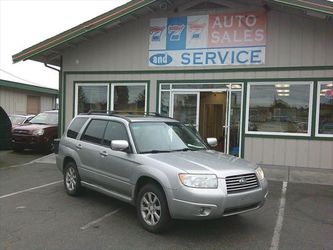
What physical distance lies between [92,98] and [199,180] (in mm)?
9170

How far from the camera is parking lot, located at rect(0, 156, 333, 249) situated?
201 inches

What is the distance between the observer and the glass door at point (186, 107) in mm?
12123

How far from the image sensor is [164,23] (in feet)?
40.4

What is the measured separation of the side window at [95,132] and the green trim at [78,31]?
5.23 metres

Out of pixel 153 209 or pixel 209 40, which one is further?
pixel 209 40

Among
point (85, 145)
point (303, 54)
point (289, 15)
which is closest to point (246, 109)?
point (303, 54)

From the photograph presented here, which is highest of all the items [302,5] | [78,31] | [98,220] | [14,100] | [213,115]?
[302,5]

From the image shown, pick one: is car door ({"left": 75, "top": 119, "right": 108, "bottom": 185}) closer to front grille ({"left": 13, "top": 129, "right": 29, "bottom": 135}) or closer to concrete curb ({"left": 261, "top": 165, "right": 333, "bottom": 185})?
concrete curb ({"left": 261, "top": 165, "right": 333, "bottom": 185})

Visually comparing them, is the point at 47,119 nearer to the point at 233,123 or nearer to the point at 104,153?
the point at 233,123

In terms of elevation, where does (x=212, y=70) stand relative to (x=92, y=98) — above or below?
above

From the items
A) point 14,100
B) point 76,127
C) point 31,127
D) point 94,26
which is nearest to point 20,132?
point 31,127

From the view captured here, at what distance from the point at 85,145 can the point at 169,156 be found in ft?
7.26

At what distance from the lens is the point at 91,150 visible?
7020mm

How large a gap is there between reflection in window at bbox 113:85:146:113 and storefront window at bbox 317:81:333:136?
218 inches
